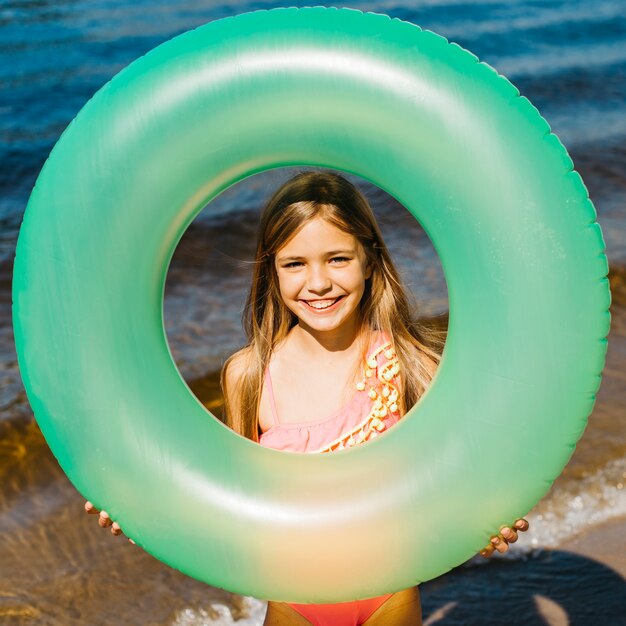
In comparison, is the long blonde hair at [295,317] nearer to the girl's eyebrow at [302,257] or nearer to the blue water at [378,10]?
the girl's eyebrow at [302,257]

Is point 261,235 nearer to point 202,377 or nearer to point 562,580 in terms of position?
point 562,580

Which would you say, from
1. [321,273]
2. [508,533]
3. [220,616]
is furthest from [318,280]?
[220,616]

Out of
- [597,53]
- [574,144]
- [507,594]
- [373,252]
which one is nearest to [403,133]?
[373,252]

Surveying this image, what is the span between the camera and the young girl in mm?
2408

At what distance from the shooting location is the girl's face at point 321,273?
2.38m

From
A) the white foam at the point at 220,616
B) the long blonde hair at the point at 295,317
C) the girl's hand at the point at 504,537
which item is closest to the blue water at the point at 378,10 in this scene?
the white foam at the point at 220,616

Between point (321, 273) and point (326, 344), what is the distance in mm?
244

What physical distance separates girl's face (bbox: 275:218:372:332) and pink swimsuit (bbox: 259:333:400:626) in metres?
0.18

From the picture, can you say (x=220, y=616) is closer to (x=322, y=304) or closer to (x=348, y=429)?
(x=348, y=429)

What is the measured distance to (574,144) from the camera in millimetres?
7250

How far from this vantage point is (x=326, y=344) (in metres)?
2.56

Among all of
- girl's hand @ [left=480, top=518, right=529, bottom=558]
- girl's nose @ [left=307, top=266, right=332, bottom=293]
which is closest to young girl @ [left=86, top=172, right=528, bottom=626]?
girl's nose @ [left=307, top=266, right=332, bottom=293]

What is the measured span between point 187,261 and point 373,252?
3290mm

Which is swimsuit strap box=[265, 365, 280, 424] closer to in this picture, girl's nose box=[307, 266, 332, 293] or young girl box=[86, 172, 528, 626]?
young girl box=[86, 172, 528, 626]
